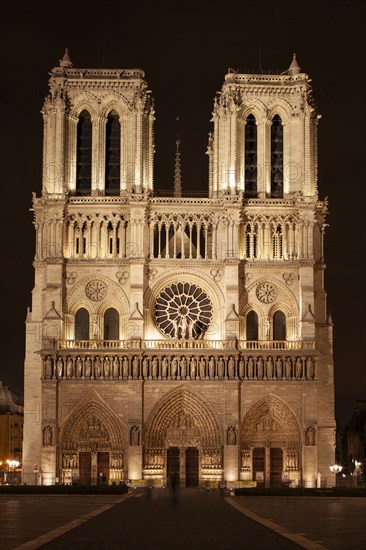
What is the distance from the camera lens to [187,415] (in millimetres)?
Answer: 64250

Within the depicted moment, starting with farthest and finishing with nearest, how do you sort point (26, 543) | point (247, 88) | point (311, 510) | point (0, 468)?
point (0, 468) → point (247, 88) → point (311, 510) → point (26, 543)

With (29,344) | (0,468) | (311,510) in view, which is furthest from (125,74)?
(0,468)

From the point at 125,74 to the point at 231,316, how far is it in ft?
50.5

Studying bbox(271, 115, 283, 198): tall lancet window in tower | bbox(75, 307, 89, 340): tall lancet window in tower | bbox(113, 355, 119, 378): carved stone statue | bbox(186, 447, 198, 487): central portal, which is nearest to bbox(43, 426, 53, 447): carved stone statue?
bbox(113, 355, 119, 378): carved stone statue

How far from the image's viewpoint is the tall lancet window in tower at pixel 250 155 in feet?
224

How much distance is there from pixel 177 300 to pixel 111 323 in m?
3.93

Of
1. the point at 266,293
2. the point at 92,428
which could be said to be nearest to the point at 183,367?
the point at 92,428

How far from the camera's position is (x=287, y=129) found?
68.1 m

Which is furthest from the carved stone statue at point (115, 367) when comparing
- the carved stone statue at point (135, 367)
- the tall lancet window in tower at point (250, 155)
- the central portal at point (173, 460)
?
the tall lancet window in tower at point (250, 155)

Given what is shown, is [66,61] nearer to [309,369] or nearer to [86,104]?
[86,104]

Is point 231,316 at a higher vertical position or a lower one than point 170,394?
higher

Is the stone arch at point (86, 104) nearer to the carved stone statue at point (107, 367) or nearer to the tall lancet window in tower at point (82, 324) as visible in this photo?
the tall lancet window in tower at point (82, 324)

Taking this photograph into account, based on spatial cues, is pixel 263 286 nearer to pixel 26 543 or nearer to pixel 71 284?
pixel 71 284

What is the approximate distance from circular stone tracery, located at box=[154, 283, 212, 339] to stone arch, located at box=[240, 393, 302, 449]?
5.47 metres
